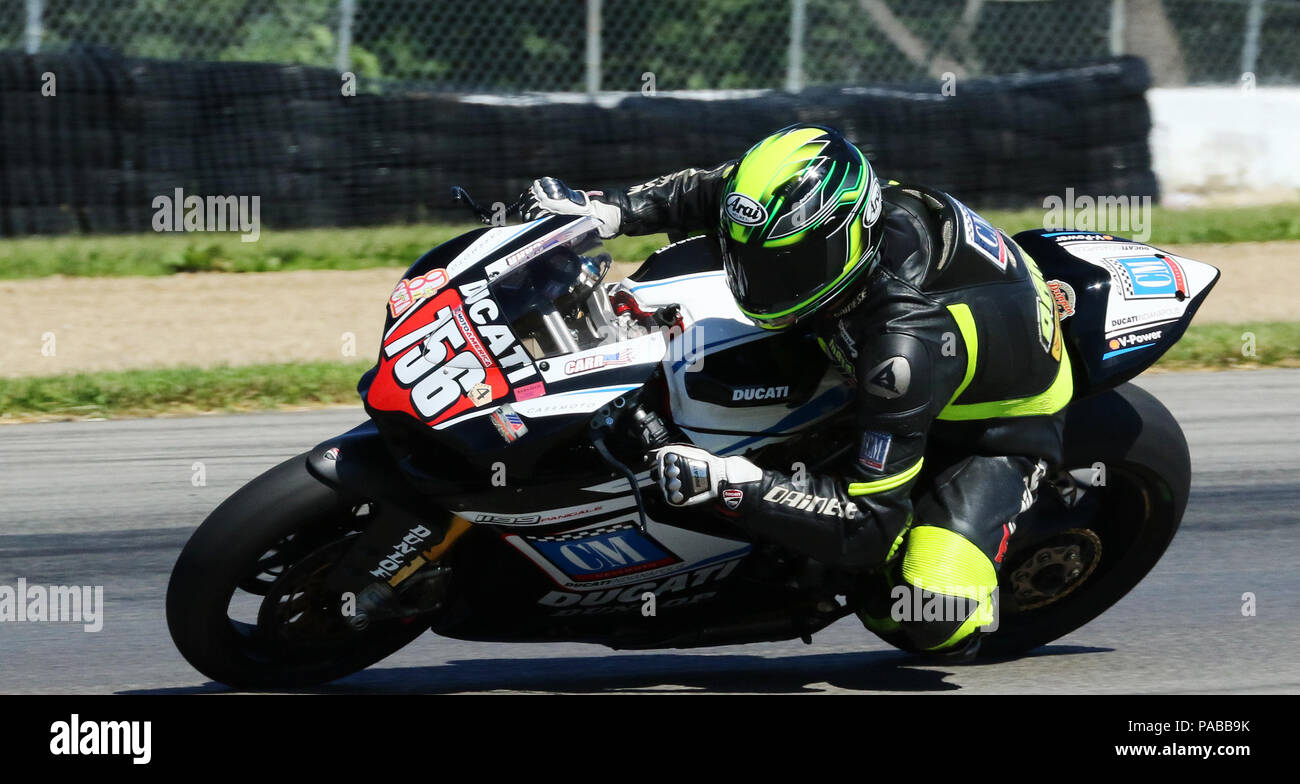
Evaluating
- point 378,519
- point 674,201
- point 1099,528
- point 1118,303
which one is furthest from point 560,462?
point 1099,528

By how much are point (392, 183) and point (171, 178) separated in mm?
1464

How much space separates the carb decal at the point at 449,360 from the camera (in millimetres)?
3428

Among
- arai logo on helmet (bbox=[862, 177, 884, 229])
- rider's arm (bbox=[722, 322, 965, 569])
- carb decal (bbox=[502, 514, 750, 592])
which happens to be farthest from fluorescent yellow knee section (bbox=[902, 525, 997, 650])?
arai logo on helmet (bbox=[862, 177, 884, 229])

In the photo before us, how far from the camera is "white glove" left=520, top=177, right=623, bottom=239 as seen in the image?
12.6ft

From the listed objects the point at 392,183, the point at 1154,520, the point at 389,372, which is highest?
the point at 392,183

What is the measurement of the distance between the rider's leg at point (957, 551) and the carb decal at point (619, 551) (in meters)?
0.44

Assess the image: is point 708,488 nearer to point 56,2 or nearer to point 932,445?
point 932,445

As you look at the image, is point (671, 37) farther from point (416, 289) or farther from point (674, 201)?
point (416, 289)

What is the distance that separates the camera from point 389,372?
3488 millimetres

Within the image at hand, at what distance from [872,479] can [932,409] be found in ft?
0.71

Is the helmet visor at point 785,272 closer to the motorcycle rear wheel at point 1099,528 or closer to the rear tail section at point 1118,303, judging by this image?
the rear tail section at point 1118,303

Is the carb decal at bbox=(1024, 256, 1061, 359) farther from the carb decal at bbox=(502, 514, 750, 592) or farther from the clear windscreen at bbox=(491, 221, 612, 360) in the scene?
the clear windscreen at bbox=(491, 221, 612, 360)

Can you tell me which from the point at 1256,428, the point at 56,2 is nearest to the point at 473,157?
the point at 56,2

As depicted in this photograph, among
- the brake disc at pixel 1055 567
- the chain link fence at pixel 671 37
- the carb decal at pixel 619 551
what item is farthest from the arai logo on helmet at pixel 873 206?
the chain link fence at pixel 671 37
